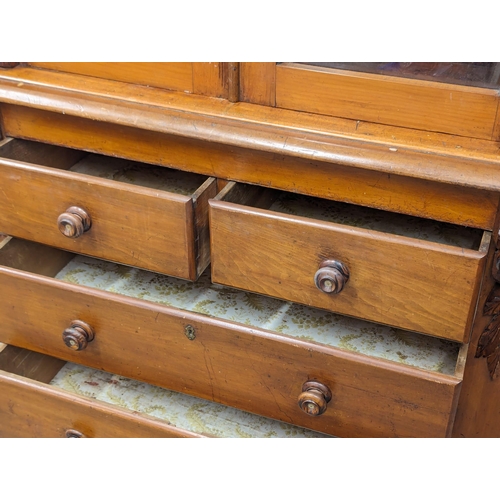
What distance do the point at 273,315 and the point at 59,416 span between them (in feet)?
1.24

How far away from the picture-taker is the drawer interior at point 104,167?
1.23 meters

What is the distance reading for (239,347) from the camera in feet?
3.61

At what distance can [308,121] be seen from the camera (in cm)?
101

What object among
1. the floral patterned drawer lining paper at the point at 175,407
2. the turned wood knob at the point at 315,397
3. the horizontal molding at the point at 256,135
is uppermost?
the horizontal molding at the point at 256,135

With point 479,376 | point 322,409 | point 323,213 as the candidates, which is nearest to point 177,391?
point 322,409

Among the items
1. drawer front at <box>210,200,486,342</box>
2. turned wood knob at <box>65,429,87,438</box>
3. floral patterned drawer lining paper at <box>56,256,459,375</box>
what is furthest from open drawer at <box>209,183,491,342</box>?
turned wood knob at <box>65,429,87,438</box>

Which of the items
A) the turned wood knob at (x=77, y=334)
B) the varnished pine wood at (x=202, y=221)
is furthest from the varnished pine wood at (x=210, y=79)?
the turned wood knob at (x=77, y=334)

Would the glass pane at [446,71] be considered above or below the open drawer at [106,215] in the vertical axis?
above

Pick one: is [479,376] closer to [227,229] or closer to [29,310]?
[227,229]

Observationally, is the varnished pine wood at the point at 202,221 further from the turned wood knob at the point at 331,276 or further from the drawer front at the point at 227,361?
the turned wood knob at the point at 331,276

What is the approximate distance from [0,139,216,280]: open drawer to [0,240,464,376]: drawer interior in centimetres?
11

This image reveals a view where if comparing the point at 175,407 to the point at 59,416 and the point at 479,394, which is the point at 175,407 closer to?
the point at 59,416

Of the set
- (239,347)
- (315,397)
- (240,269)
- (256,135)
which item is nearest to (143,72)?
(256,135)

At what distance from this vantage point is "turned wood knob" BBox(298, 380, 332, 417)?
1.07m
